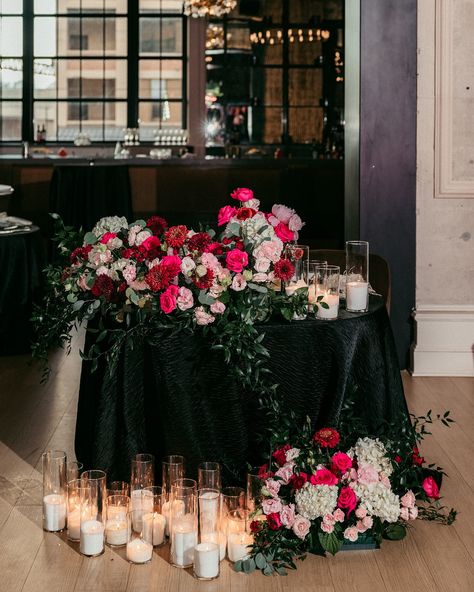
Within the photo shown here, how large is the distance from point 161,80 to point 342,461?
406 inches

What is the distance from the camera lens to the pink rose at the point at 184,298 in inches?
123

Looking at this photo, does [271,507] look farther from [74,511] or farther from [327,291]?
[327,291]

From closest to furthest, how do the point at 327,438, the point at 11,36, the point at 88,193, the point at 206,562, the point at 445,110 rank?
1. the point at 206,562
2. the point at 327,438
3. the point at 445,110
4. the point at 88,193
5. the point at 11,36

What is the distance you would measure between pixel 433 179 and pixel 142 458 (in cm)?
307

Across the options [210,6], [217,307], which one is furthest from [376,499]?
[210,6]

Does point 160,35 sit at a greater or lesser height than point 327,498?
greater

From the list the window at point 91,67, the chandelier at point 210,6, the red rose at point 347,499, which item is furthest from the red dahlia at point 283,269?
the window at point 91,67

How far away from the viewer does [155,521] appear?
310 cm

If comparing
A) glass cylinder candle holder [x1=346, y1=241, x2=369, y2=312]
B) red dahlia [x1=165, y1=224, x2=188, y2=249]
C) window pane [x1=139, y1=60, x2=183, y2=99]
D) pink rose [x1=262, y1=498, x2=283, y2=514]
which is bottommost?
pink rose [x1=262, y1=498, x2=283, y2=514]

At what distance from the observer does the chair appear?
4402 millimetres

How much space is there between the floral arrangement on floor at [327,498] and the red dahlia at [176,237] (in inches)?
28.8

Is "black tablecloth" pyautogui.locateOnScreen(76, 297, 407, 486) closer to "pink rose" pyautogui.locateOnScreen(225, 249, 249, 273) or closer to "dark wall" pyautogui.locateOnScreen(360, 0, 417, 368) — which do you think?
"pink rose" pyautogui.locateOnScreen(225, 249, 249, 273)

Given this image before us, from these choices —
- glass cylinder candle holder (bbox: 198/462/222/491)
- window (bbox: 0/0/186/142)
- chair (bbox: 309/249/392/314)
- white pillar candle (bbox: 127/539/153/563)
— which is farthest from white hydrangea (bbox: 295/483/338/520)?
window (bbox: 0/0/186/142)

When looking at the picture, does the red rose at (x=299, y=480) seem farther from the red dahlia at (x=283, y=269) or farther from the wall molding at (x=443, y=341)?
the wall molding at (x=443, y=341)
